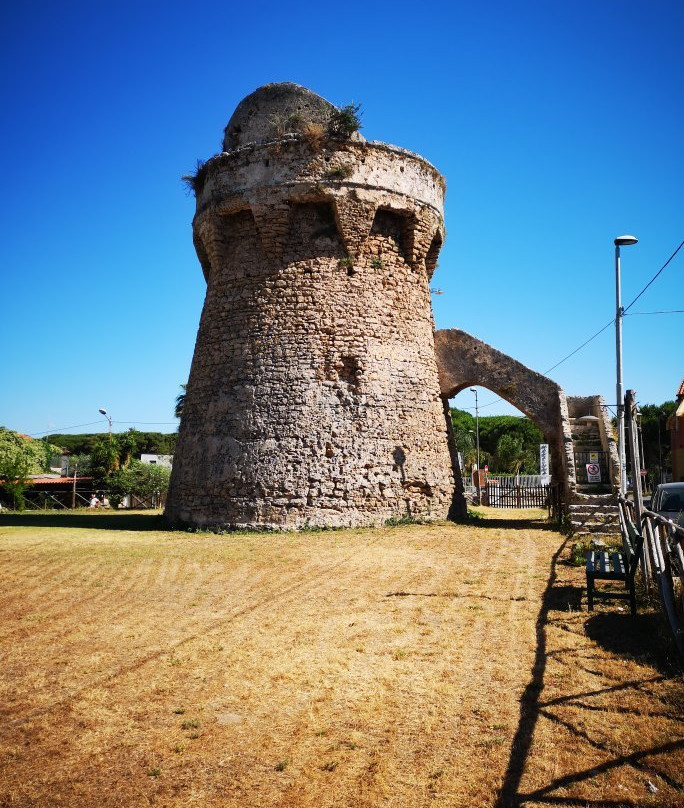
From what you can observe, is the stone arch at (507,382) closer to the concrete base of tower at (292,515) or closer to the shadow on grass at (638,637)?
the concrete base of tower at (292,515)

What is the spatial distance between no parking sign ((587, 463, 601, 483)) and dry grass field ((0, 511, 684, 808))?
6.82 metres

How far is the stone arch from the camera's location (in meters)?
15.7

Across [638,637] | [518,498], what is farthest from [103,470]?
[638,637]

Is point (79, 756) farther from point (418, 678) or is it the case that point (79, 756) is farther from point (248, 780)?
point (418, 678)

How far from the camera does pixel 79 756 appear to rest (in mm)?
3779

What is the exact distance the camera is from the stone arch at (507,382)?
1573cm

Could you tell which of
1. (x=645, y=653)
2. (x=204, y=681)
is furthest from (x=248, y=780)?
(x=645, y=653)

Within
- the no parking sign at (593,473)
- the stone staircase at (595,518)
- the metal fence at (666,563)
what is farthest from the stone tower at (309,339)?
the metal fence at (666,563)

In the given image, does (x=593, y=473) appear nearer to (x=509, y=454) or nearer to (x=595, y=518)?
(x=595, y=518)

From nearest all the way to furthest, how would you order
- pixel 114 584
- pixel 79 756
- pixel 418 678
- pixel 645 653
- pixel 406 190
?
pixel 79 756 < pixel 418 678 < pixel 645 653 < pixel 114 584 < pixel 406 190

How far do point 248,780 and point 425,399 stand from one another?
11.9 meters

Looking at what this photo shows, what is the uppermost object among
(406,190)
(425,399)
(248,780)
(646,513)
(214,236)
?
(406,190)

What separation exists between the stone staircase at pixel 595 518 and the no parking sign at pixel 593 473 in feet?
3.54

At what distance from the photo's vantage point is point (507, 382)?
16312 mm
